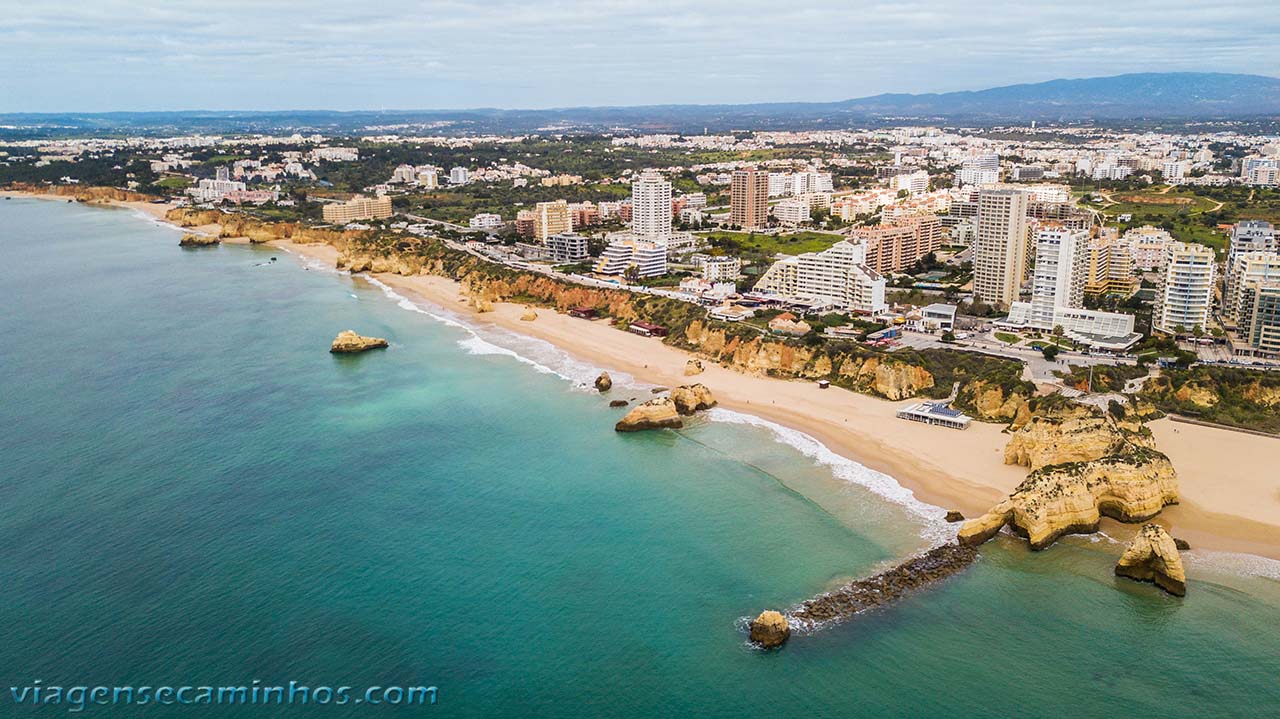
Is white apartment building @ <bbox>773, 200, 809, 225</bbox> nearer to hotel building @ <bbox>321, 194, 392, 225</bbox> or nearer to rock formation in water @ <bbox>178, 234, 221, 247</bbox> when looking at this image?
hotel building @ <bbox>321, 194, 392, 225</bbox>

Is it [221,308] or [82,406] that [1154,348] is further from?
[221,308]

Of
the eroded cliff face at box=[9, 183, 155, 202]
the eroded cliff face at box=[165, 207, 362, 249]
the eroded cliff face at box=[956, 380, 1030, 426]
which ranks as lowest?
the eroded cliff face at box=[956, 380, 1030, 426]

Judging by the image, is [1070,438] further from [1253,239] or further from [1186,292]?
[1253,239]

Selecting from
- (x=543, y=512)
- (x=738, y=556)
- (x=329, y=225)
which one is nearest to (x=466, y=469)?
(x=543, y=512)

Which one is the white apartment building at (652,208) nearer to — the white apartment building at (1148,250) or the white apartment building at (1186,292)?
the white apartment building at (1148,250)

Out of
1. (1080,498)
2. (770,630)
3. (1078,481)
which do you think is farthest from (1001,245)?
(770,630)

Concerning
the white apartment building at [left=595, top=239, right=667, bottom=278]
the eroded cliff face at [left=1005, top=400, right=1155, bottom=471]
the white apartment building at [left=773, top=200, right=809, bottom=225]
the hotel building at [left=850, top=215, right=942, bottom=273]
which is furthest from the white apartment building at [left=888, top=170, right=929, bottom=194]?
the eroded cliff face at [left=1005, top=400, right=1155, bottom=471]
